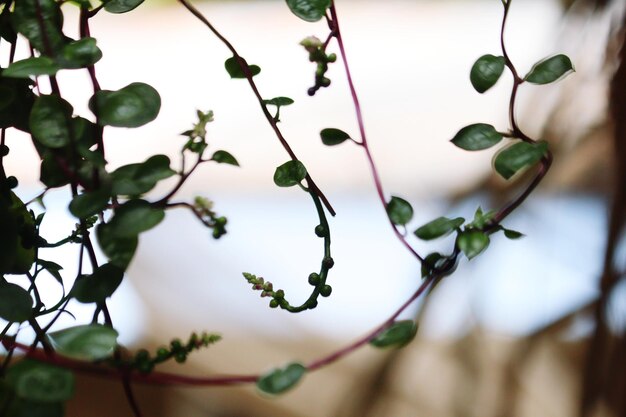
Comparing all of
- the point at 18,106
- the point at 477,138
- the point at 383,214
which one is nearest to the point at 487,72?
the point at 477,138

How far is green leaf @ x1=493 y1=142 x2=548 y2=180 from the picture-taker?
46 centimetres

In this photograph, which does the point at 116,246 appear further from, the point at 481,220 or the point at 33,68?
the point at 481,220

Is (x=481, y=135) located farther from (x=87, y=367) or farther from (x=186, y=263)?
(x=186, y=263)

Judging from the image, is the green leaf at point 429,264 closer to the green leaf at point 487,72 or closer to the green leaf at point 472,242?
the green leaf at point 472,242

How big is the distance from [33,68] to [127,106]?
65 millimetres

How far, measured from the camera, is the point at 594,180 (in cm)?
111

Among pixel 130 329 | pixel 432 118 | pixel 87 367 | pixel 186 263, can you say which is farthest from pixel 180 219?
pixel 87 367

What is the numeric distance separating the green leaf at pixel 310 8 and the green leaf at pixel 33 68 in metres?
0.18

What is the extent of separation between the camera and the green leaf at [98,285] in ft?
1.56

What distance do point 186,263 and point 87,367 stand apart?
65 cm

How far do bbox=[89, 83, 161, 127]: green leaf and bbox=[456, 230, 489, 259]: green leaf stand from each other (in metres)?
0.24

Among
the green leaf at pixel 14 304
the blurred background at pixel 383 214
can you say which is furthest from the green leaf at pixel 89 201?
the blurred background at pixel 383 214

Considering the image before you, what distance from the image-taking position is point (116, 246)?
43 cm

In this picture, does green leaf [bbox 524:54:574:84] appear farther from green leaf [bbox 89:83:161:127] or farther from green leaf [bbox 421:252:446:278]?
green leaf [bbox 89:83:161:127]
